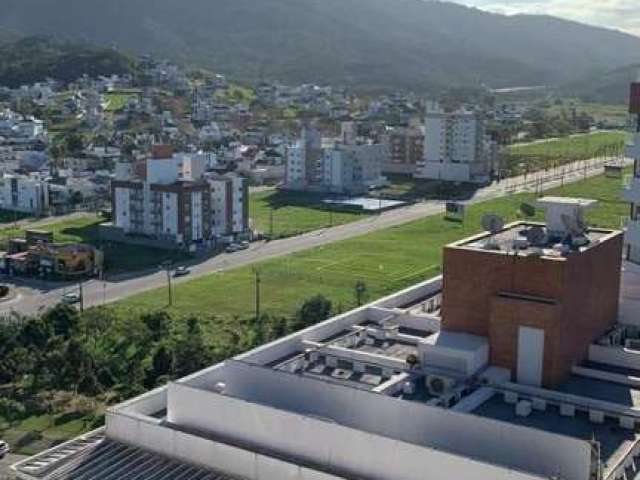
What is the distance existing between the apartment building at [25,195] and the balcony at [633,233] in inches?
1857

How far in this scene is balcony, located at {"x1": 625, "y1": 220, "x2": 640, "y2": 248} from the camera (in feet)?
68.3

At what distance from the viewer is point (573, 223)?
18.1m

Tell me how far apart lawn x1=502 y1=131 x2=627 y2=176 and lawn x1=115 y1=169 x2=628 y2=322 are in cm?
2901

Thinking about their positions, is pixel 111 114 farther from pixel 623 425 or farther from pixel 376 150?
pixel 623 425

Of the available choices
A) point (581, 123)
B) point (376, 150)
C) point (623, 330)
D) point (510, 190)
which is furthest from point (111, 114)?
point (623, 330)

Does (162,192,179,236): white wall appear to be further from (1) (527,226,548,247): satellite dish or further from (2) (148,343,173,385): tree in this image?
(1) (527,226,548,247): satellite dish

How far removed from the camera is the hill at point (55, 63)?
136000 millimetres

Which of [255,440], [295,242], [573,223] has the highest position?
[573,223]

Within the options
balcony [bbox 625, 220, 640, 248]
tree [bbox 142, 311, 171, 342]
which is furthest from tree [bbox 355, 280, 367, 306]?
balcony [bbox 625, 220, 640, 248]

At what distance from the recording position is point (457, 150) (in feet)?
266

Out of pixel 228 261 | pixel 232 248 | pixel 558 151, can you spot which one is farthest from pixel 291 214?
pixel 558 151

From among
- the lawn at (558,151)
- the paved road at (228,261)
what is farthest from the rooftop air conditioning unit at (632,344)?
the lawn at (558,151)

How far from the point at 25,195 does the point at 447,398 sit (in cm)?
5171

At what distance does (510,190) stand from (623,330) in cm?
5749
